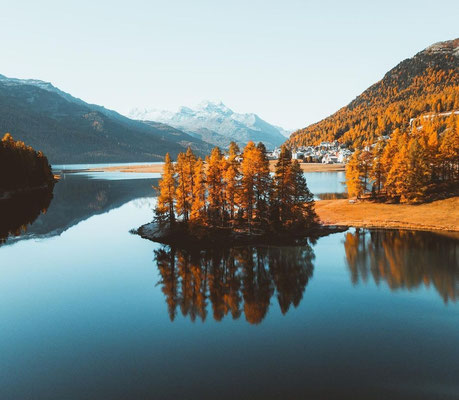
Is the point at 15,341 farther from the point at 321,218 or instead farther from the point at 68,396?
the point at 321,218

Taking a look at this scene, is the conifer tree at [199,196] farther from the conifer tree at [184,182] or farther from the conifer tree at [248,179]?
the conifer tree at [248,179]

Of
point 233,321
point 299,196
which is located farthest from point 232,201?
point 233,321

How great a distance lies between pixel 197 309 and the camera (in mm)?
31094

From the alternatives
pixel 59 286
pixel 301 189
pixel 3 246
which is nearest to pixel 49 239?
pixel 3 246

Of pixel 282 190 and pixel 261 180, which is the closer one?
pixel 261 180

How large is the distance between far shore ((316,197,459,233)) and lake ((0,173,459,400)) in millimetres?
8898

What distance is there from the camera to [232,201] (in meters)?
56.8

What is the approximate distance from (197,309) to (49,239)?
1605 inches

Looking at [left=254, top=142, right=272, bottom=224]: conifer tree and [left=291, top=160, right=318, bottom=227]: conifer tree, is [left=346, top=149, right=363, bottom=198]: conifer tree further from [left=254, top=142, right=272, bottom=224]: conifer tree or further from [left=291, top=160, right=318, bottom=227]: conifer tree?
[left=254, top=142, right=272, bottom=224]: conifer tree

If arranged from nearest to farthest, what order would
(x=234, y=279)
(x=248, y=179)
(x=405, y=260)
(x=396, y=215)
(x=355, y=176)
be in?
1. (x=234, y=279)
2. (x=405, y=260)
3. (x=248, y=179)
4. (x=396, y=215)
5. (x=355, y=176)

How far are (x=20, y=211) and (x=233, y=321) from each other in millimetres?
75440

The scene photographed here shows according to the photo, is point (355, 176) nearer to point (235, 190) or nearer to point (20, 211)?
point (235, 190)

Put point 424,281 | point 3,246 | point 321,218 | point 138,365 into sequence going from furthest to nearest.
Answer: point 321,218 → point 3,246 → point 424,281 → point 138,365

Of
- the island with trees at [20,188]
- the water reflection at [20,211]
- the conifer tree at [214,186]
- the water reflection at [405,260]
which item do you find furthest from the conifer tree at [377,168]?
the island with trees at [20,188]
